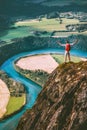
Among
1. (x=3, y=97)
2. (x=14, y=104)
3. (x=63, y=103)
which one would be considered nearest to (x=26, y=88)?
(x=3, y=97)

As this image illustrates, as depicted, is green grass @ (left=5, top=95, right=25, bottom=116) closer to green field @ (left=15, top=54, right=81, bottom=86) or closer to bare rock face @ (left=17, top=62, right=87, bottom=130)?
green field @ (left=15, top=54, right=81, bottom=86)

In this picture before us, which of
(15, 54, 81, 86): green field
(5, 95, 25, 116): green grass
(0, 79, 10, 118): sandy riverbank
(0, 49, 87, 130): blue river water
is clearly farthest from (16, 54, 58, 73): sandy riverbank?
(5, 95, 25, 116): green grass

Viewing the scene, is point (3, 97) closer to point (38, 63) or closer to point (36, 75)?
point (36, 75)

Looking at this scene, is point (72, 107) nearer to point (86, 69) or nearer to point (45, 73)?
point (86, 69)

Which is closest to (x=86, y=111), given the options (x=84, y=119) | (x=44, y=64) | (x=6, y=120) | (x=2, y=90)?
(x=84, y=119)

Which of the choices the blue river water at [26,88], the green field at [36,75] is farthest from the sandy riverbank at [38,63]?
the green field at [36,75]
